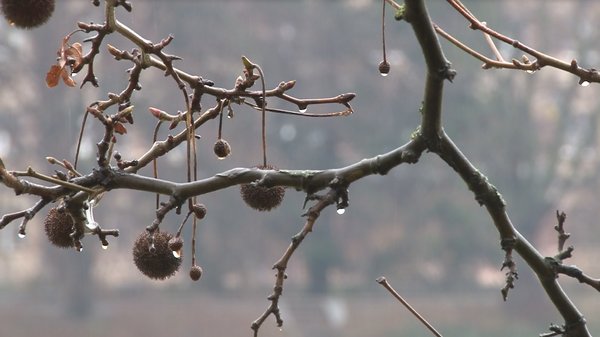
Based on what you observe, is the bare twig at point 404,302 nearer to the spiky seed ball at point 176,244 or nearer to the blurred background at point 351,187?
the spiky seed ball at point 176,244

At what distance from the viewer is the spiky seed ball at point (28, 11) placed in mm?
881

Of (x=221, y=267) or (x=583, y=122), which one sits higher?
(x=583, y=122)

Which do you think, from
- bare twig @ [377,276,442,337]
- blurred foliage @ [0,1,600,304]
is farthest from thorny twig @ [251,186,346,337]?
blurred foliage @ [0,1,600,304]

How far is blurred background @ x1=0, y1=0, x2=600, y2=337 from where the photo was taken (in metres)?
14.3

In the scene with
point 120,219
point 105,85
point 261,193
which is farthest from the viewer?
point 120,219

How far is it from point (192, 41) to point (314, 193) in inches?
539

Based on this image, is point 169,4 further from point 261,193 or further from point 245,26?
point 261,193

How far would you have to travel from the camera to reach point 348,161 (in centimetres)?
1524

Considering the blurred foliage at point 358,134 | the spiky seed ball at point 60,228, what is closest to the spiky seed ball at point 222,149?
the spiky seed ball at point 60,228

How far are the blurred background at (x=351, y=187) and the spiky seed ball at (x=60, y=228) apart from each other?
507 inches

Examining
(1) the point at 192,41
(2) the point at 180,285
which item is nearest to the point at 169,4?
(1) the point at 192,41

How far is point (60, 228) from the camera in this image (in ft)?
3.10

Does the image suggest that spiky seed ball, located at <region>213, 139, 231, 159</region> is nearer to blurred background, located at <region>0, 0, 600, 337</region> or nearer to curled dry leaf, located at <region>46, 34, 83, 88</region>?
curled dry leaf, located at <region>46, 34, 83, 88</region>

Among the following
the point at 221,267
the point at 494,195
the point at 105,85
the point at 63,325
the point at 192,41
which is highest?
the point at 192,41
